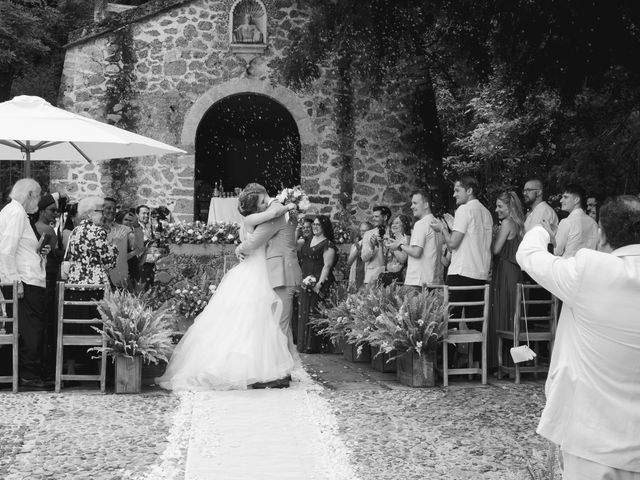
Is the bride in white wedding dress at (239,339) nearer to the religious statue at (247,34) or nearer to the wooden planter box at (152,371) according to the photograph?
the wooden planter box at (152,371)

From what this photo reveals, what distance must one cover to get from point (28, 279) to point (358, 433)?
335 centimetres

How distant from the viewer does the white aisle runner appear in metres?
4.97

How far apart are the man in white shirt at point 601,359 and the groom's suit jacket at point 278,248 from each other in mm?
4699

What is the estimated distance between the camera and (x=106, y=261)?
24.5ft

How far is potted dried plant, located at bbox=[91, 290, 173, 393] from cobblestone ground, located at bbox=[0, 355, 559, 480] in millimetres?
188

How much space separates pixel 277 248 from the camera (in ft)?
25.2

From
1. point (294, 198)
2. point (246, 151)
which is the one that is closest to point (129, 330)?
point (294, 198)

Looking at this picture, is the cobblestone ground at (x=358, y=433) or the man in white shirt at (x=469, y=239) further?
the man in white shirt at (x=469, y=239)

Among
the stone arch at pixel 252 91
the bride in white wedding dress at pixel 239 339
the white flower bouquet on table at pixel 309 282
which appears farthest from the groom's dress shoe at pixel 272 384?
the stone arch at pixel 252 91

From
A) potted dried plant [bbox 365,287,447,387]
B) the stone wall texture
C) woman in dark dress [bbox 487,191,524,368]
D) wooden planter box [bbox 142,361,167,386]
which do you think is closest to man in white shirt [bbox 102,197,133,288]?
wooden planter box [bbox 142,361,167,386]

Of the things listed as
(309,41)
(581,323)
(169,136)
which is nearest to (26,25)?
(169,136)

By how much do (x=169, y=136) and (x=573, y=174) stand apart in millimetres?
6904

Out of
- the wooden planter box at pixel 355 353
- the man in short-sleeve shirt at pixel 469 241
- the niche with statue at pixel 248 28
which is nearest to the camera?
the man in short-sleeve shirt at pixel 469 241

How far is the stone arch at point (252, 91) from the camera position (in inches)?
586
